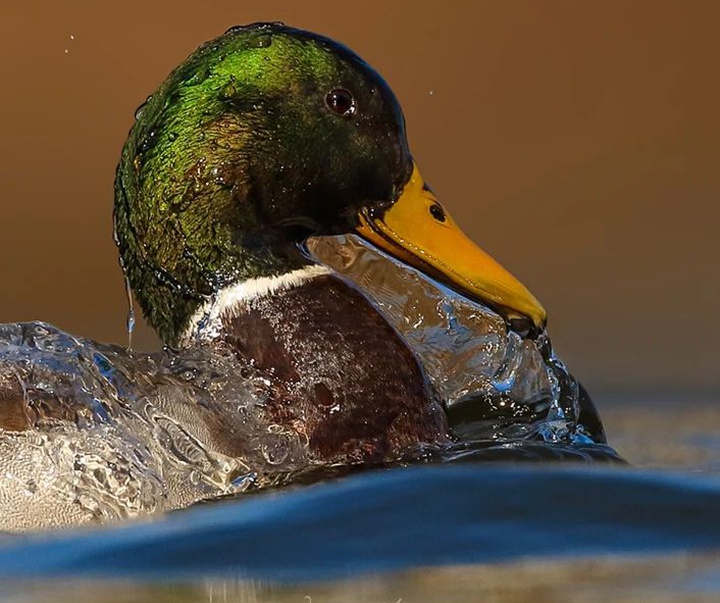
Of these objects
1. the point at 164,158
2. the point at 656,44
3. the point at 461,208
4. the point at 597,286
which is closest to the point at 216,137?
the point at 164,158

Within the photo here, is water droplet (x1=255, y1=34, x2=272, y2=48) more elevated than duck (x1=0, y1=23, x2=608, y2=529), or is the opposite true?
water droplet (x1=255, y1=34, x2=272, y2=48)

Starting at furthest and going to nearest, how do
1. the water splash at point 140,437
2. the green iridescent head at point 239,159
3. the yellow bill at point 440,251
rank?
the yellow bill at point 440,251 < the green iridescent head at point 239,159 < the water splash at point 140,437

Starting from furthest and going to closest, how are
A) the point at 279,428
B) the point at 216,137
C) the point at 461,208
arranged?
1. the point at 461,208
2. the point at 216,137
3. the point at 279,428

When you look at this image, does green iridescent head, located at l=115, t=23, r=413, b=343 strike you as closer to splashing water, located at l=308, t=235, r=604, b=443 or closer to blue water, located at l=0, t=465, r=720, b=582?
splashing water, located at l=308, t=235, r=604, b=443

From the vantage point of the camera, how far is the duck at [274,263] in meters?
4.95

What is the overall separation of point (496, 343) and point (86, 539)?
2.07 m

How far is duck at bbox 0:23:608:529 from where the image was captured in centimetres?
495

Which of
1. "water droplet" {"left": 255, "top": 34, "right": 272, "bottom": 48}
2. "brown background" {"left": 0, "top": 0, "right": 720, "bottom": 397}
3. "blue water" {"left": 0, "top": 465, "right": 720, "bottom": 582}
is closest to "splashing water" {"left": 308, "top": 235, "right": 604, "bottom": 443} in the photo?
"water droplet" {"left": 255, "top": 34, "right": 272, "bottom": 48}

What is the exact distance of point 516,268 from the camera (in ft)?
34.0

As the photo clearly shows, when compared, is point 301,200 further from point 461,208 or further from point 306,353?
point 461,208

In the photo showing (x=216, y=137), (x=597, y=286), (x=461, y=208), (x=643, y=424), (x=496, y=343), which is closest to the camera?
(x=216, y=137)

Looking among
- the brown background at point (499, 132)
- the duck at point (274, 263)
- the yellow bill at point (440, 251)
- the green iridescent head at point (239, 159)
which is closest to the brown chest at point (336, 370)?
the duck at point (274, 263)

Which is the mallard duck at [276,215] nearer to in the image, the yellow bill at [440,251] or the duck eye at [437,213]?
the yellow bill at [440,251]

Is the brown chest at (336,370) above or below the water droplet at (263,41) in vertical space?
below
